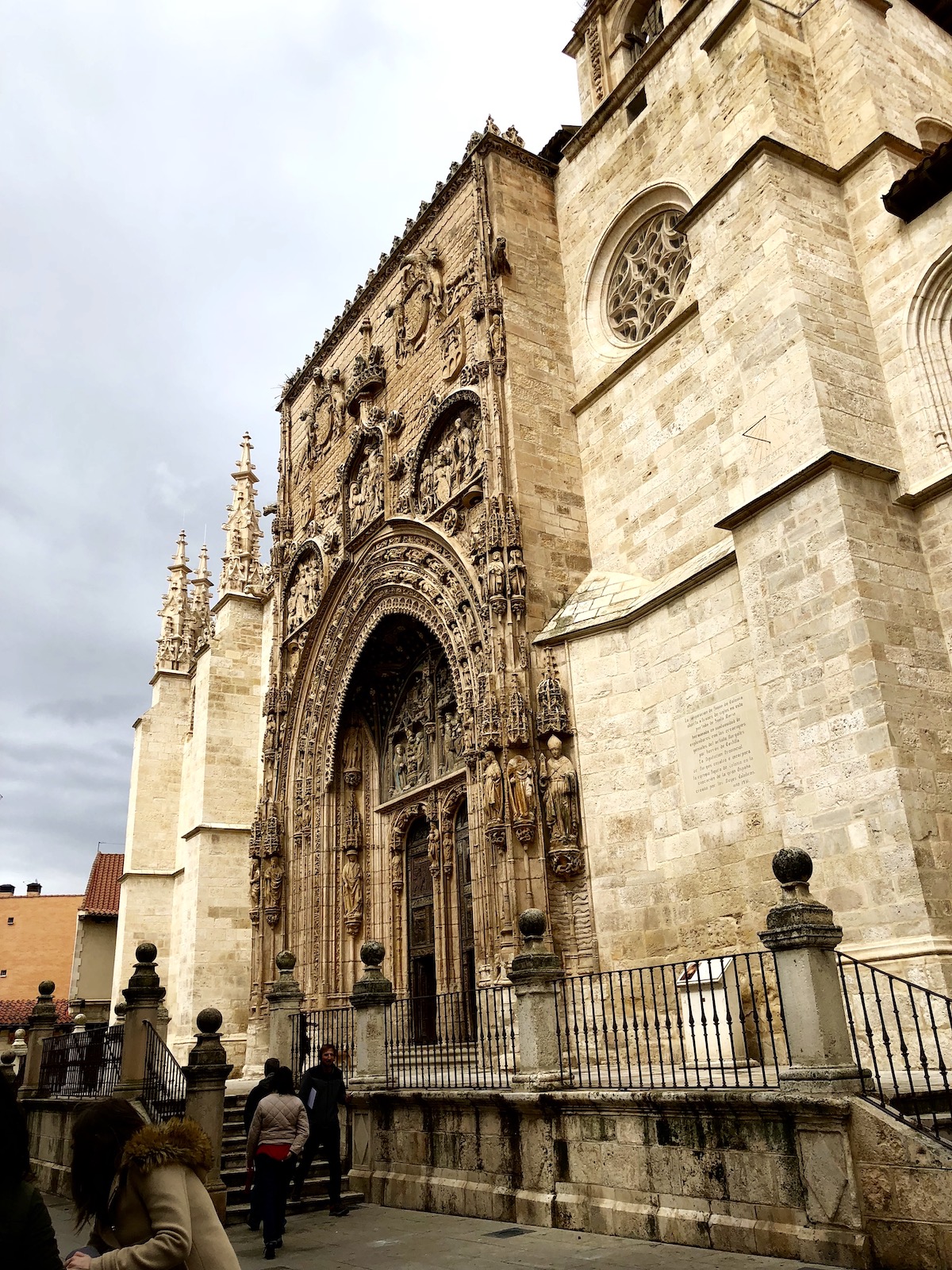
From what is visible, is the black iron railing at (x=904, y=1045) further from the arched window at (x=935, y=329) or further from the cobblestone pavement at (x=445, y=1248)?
the arched window at (x=935, y=329)

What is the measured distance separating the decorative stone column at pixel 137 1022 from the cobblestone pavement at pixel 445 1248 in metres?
2.07

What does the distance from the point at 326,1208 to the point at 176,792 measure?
18.4 metres

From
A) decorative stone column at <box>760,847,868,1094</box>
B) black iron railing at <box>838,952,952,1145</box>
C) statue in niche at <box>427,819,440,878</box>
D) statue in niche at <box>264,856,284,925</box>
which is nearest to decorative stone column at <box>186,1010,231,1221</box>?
decorative stone column at <box>760,847,868,1094</box>

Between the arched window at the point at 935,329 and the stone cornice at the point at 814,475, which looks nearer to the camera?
the stone cornice at the point at 814,475

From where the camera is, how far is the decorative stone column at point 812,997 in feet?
17.8

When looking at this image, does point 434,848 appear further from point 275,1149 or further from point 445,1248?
point 445,1248

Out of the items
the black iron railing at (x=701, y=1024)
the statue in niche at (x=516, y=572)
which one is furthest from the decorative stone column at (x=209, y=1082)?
the statue in niche at (x=516, y=572)

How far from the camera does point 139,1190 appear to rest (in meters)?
2.71

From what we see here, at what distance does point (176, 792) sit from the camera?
26094 mm

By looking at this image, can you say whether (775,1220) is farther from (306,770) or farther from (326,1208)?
(306,770)

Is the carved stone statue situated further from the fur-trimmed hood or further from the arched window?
the fur-trimmed hood

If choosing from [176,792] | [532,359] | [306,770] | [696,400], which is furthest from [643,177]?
[176,792]

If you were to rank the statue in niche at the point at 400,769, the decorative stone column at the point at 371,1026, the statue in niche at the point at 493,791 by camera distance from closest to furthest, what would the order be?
the decorative stone column at the point at 371,1026 < the statue in niche at the point at 493,791 < the statue in niche at the point at 400,769

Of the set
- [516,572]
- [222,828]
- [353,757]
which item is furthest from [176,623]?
[516,572]
